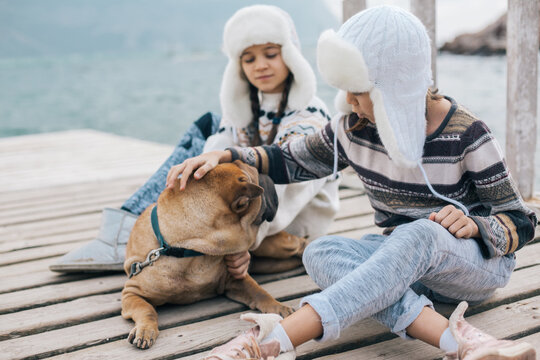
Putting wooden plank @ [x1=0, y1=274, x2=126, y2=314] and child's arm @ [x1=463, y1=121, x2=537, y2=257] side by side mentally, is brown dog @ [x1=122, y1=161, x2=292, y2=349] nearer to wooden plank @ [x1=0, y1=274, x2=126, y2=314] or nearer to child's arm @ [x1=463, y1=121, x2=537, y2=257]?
wooden plank @ [x1=0, y1=274, x2=126, y2=314]

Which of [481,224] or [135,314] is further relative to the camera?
[135,314]

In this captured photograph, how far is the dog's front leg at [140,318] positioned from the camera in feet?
6.25

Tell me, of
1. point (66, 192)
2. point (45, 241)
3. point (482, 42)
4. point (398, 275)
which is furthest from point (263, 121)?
point (482, 42)

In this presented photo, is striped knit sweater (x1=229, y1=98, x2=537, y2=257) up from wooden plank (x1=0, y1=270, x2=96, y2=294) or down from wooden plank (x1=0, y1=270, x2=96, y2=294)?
up

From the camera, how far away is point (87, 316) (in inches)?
86.9

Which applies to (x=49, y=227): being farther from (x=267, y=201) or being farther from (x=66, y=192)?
(x=267, y=201)

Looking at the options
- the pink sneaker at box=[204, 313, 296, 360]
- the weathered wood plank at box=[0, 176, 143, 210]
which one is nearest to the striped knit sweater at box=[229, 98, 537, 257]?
the pink sneaker at box=[204, 313, 296, 360]

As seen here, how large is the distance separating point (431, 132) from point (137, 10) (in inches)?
5627

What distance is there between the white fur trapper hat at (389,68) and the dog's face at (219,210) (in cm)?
48

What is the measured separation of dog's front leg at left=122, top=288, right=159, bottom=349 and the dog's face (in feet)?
0.97

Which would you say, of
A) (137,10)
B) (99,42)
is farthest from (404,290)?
(137,10)

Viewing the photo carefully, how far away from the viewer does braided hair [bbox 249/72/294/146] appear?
8.84 ft

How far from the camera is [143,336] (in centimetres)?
191

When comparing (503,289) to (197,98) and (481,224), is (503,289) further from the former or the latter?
(197,98)
